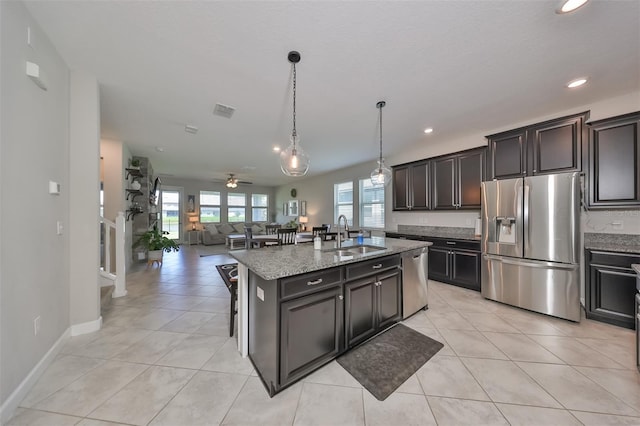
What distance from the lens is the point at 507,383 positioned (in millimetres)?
1675

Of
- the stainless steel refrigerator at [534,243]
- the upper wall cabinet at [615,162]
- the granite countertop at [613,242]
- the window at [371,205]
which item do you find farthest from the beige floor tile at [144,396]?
the window at [371,205]

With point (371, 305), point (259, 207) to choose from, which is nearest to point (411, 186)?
point (371, 305)

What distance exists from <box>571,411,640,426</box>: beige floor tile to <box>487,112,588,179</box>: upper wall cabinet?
104 inches

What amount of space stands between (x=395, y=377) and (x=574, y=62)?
10.6 ft

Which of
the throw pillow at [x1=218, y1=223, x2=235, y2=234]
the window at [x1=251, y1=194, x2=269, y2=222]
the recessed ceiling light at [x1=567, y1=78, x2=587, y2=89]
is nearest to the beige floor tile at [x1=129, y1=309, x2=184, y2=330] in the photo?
the recessed ceiling light at [x1=567, y1=78, x2=587, y2=89]

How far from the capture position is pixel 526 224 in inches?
114

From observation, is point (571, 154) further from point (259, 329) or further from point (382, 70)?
point (259, 329)

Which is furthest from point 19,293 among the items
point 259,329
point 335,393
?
point 335,393

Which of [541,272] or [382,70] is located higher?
[382,70]

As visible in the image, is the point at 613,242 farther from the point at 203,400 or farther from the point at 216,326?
the point at 216,326

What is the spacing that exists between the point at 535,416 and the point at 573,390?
0.52m

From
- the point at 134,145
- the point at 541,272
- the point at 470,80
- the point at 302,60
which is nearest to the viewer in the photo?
the point at 302,60

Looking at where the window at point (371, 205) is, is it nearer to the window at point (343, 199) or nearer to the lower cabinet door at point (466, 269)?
the window at point (343, 199)

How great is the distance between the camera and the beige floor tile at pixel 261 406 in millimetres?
1368
